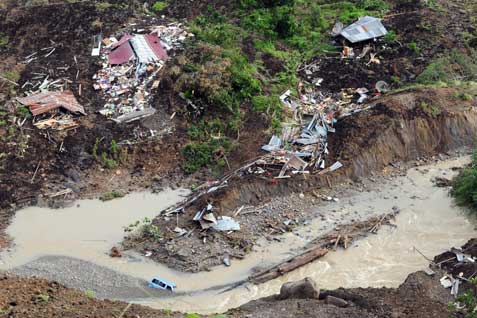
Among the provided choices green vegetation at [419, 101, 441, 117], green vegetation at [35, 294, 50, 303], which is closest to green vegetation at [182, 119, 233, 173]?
green vegetation at [419, 101, 441, 117]

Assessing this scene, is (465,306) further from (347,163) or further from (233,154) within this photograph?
(233,154)

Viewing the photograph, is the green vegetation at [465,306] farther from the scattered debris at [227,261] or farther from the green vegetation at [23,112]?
the green vegetation at [23,112]

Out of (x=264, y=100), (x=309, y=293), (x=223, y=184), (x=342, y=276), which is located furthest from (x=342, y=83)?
(x=309, y=293)

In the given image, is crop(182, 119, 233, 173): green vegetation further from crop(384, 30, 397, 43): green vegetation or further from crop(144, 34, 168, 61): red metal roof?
crop(384, 30, 397, 43): green vegetation

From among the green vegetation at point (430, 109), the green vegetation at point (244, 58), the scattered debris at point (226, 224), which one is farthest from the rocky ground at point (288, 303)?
the green vegetation at point (430, 109)

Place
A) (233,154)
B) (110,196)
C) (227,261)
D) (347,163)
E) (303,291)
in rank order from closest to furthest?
(303,291)
(227,261)
(110,196)
(347,163)
(233,154)

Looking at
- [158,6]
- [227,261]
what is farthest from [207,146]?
[158,6]
